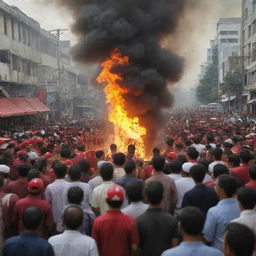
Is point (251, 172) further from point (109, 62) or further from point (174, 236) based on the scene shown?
point (109, 62)

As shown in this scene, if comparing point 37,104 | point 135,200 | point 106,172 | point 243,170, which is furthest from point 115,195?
point 37,104

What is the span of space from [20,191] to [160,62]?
1196 cm

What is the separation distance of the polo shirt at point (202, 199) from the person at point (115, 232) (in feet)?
4.10

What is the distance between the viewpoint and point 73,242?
3545 mm

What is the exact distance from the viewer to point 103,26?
50.5ft

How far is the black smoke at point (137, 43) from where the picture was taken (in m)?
15.5

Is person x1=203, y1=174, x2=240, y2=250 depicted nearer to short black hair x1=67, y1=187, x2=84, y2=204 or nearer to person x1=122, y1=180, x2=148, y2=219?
person x1=122, y1=180, x2=148, y2=219

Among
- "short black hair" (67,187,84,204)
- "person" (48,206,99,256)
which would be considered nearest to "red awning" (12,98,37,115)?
"short black hair" (67,187,84,204)

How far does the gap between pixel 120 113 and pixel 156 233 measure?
12.8 metres

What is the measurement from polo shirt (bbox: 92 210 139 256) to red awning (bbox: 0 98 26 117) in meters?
17.9

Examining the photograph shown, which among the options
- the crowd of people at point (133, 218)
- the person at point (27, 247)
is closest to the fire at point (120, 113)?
the crowd of people at point (133, 218)

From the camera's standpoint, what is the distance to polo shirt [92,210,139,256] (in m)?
3.84

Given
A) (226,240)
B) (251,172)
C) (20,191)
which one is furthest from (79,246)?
(251,172)

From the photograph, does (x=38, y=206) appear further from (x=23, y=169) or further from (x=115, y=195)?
(x=23, y=169)
